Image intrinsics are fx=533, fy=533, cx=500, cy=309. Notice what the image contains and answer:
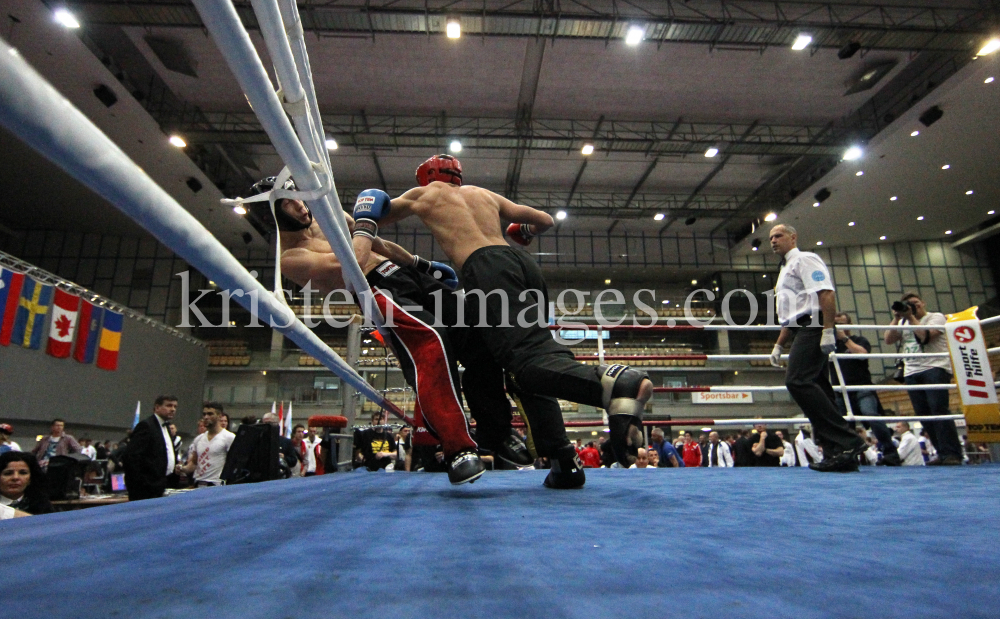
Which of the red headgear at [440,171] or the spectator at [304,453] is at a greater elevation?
the red headgear at [440,171]

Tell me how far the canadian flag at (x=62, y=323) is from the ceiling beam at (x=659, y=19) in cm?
445

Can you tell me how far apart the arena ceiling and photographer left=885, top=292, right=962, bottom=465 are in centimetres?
640

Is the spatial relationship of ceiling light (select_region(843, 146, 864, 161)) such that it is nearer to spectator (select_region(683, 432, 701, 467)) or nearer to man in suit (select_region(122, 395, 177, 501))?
spectator (select_region(683, 432, 701, 467))

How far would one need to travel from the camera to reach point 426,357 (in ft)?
5.72

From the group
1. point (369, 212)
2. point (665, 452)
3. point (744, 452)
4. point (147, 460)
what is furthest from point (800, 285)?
point (744, 452)

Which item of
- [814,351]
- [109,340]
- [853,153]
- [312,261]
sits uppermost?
[853,153]

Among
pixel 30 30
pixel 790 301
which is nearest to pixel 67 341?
pixel 30 30

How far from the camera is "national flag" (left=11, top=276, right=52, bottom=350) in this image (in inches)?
320

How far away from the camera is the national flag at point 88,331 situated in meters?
9.64

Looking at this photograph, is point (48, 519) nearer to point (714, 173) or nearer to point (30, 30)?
point (30, 30)

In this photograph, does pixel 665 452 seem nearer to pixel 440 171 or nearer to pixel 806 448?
pixel 806 448

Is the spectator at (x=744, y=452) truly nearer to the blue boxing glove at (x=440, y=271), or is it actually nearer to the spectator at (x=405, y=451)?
→ the spectator at (x=405, y=451)

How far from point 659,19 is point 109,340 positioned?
1152 cm

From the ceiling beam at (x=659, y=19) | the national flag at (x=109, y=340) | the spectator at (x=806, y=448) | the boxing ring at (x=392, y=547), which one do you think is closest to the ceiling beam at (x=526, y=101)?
the ceiling beam at (x=659, y=19)
